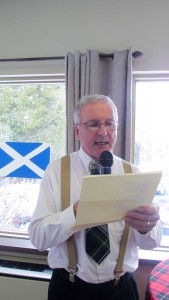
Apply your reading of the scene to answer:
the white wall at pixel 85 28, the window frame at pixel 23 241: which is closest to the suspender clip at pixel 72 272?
the window frame at pixel 23 241

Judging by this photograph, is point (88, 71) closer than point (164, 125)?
Yes

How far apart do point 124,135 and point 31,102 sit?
82 cm

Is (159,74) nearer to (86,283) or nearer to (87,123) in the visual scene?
(87,123)

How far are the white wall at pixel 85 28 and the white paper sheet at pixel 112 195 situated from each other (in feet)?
3.68

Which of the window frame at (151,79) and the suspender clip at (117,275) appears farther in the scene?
the window frame at (151,79)

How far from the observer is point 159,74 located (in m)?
1.67

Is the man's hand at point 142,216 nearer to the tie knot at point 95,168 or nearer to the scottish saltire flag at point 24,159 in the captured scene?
the tie knot at point 95,168

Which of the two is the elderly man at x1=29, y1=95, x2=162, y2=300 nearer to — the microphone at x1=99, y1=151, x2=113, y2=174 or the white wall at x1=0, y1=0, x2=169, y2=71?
the microphone at x1=99, y1=151, x2=113, y2=174

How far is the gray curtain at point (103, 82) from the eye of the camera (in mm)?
1518

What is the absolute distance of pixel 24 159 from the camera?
191 centimetres

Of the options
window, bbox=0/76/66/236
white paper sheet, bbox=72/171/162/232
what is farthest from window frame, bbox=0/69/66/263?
white paper sheet, bbox=72/171/162/232

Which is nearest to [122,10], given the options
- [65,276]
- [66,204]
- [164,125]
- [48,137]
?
[164,125]

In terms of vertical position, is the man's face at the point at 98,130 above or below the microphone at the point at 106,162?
above

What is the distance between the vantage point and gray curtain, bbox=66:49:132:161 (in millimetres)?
1518
